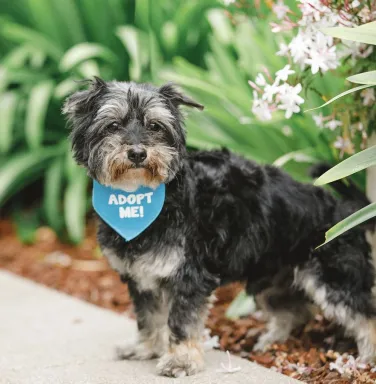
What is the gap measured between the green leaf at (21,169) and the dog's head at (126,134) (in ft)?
Answer: 9.74

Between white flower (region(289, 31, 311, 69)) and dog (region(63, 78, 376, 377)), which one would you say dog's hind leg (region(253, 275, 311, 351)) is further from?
white flower (region(289, 31, 311, 69))

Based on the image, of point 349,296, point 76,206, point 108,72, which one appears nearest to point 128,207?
point 349,296

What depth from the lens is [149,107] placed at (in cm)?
340

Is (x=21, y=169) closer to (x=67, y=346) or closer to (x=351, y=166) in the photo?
(x=67, y=346)

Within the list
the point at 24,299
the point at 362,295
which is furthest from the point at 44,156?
the point at 362,295

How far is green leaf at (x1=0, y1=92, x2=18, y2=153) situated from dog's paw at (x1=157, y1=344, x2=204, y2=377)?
10.5 feet

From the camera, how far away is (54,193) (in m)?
6.38

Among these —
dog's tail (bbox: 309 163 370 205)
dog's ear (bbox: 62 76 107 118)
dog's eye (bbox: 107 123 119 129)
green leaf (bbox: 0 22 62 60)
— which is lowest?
dog's tail (bbox: 309 163 370 205)

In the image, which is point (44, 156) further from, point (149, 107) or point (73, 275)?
point (149, 107)

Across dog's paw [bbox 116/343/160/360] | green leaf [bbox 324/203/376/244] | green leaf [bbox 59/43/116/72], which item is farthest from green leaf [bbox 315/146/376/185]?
green leaf [bbox 59/43/116/72]

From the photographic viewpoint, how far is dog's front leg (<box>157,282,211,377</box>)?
138 inches

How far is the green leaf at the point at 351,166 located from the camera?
3.13m

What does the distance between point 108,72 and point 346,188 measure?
3.21 m

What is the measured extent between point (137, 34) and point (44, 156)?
1389 mm
